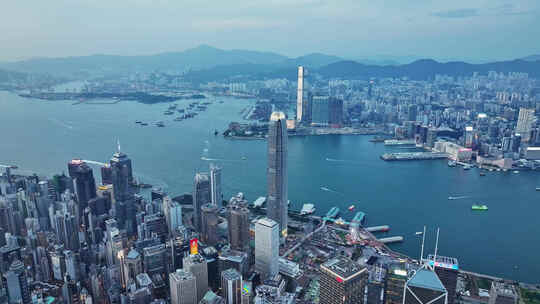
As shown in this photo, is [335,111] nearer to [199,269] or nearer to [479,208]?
[479,208]

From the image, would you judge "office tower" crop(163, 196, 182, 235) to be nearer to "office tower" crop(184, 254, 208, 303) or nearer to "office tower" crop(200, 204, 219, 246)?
"office tower" crop(200, 204, 219, 246)

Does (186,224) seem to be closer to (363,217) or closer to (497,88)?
(363,217)

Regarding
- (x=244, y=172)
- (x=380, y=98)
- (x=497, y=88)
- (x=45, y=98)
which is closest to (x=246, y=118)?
(x=244, y=172)

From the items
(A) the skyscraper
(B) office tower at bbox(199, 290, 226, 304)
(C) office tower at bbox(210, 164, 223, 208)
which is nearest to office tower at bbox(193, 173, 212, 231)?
(C) office tower at bbox(210, 164, 223, 208)

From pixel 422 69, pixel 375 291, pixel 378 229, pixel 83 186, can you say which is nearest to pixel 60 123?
pixel 83 186

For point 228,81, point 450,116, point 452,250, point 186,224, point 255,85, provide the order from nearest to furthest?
1. point 452,250
2. point 186,224
3. point 450,116
4. point 255,85
5. point 228,81
